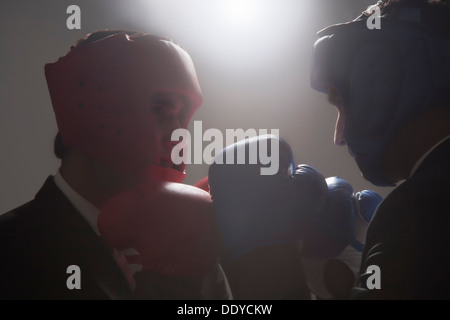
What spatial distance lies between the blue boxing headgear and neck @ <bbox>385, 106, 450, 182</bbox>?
0.5 inches

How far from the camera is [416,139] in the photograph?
75 cm

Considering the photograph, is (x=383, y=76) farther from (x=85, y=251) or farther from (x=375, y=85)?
(x=85, y=251)

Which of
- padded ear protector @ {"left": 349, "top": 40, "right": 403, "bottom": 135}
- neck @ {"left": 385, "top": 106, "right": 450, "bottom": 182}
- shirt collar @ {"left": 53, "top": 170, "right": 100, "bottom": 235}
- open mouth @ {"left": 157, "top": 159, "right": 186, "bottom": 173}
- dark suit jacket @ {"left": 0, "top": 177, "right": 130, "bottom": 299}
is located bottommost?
dark suit jacket @ {"left": 0, "top": 177, "right": 130, "bottom": 299}

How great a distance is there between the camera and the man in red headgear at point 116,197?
665 millimetres

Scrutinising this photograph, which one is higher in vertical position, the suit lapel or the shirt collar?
the shirt collar

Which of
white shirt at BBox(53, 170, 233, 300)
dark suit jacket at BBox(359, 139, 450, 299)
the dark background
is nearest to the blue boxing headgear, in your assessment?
dark suit jacket at BBox(359, 139, 450, 299)

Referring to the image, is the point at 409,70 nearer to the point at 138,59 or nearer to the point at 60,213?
the point at 138,59

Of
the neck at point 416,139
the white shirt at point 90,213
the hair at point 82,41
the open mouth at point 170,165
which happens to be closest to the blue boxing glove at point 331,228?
the neck at point 416,139

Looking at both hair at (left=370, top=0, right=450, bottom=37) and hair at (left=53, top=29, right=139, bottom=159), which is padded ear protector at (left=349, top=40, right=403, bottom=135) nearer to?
hair at (left=370, top=0, right=450, bottom=37)

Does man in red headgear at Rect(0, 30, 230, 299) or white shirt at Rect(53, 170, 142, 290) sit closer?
man in red headgear at Rect(0, 30, 230, 299)

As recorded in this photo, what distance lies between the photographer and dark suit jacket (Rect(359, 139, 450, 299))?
1.95 ft
